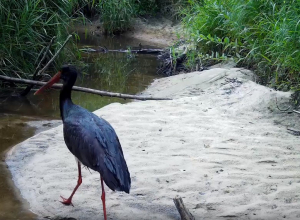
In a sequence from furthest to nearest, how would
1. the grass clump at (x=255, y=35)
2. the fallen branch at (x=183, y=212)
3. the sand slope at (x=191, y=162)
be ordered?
1. the grass clump at (x=255, y=35)
2. the sand slope at (x=191, y=162)
3. the fallen branch at (x=183, y=212)

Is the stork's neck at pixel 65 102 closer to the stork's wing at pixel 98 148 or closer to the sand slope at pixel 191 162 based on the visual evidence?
the stork's wing at pixel 98 148

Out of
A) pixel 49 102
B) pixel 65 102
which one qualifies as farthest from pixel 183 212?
pixel 49 102

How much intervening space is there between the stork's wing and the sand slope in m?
0.38

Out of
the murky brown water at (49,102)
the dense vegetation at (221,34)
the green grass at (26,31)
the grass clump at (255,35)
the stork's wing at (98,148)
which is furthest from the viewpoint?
the green grass at (26,31)

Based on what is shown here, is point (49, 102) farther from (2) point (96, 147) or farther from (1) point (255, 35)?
(2) point (96, 147)

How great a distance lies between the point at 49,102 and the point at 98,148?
3908mm

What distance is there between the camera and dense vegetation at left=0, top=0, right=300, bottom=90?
247 inches

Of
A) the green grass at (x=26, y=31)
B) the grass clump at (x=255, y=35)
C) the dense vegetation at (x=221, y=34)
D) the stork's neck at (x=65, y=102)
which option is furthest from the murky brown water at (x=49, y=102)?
the grass clump at (x=255, y=35)

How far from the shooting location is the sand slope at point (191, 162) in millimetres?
3717

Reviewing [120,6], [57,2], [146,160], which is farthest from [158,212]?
[120,6]

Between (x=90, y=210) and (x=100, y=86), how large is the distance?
4.81 metres

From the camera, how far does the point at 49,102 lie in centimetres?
732

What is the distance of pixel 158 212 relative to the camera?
3635 mm

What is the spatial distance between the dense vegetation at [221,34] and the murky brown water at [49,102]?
62 centimetres
